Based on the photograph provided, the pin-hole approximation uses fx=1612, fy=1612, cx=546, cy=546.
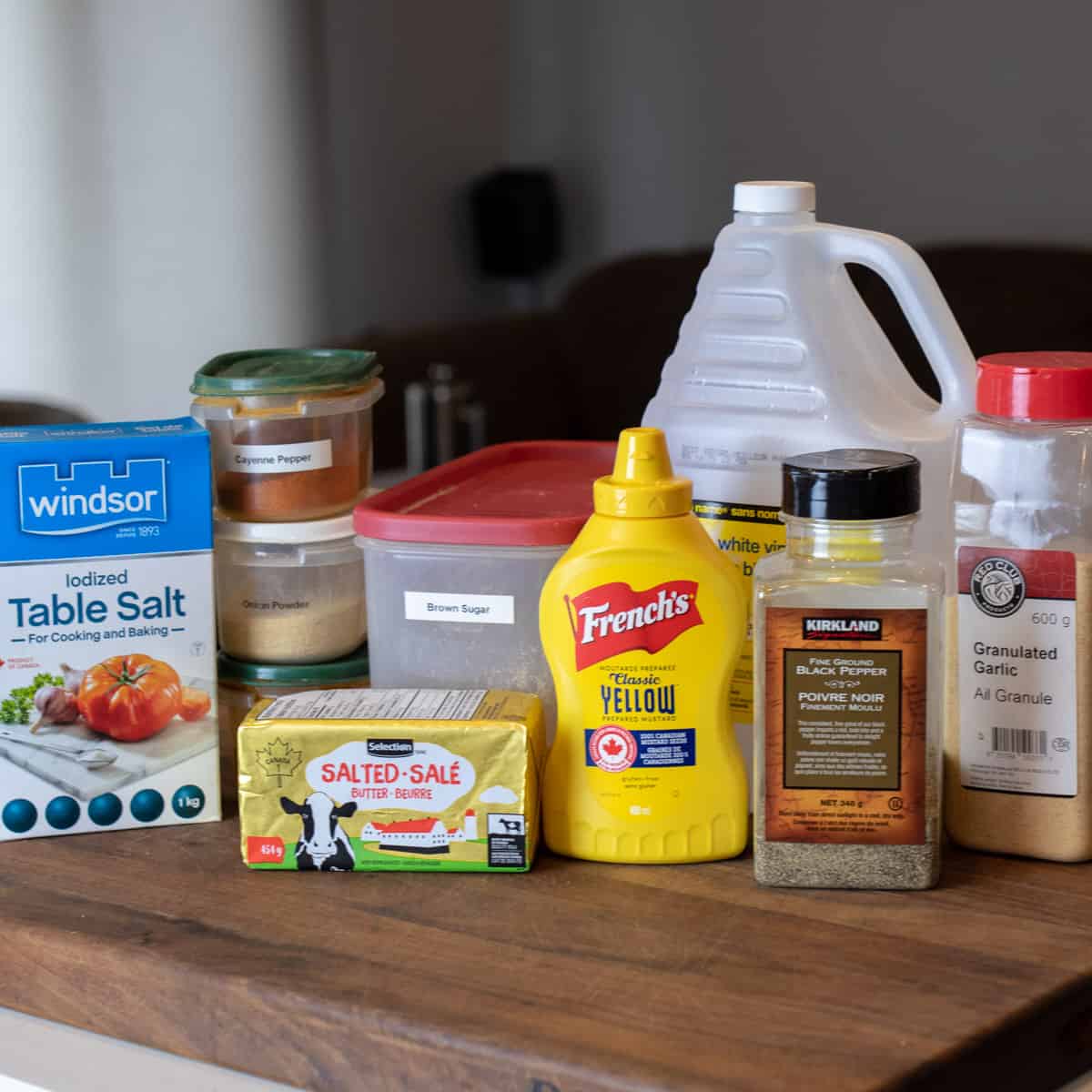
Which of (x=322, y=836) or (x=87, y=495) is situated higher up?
(x=87, y=495)

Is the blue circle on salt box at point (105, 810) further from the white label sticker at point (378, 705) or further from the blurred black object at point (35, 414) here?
the blurred black object at point (35, 414)

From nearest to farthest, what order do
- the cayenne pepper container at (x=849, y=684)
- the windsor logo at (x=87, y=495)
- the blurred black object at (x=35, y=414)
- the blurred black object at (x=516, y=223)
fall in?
the cayenne pepper container at (x=849, y=684)
the windsor logo at (x=87, y=495)
the blurred black object at (x=516, y=223)
the blurred black object at (x=35, y=414)

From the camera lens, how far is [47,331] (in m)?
1.59

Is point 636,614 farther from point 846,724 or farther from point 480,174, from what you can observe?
point 480,174

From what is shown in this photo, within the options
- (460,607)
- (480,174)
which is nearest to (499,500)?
(460,607)

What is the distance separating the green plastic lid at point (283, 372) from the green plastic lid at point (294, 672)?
188 millimetres

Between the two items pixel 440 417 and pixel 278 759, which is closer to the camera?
pixel 278 759

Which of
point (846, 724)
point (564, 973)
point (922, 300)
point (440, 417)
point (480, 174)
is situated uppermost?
point (480, 174)

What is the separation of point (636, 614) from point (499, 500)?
22cm

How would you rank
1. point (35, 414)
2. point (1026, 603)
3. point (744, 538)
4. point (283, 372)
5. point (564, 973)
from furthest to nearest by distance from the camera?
point (35, 414) → point (283, 372) → point (744, 538) → point (1026, 603) → point (564, 973)

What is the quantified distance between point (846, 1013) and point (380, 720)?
12.8 inches

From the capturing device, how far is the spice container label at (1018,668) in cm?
92

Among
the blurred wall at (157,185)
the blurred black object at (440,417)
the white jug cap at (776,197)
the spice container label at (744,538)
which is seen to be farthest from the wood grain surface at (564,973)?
the blurred wall at (157,185)

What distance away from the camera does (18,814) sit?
1.02 metres
